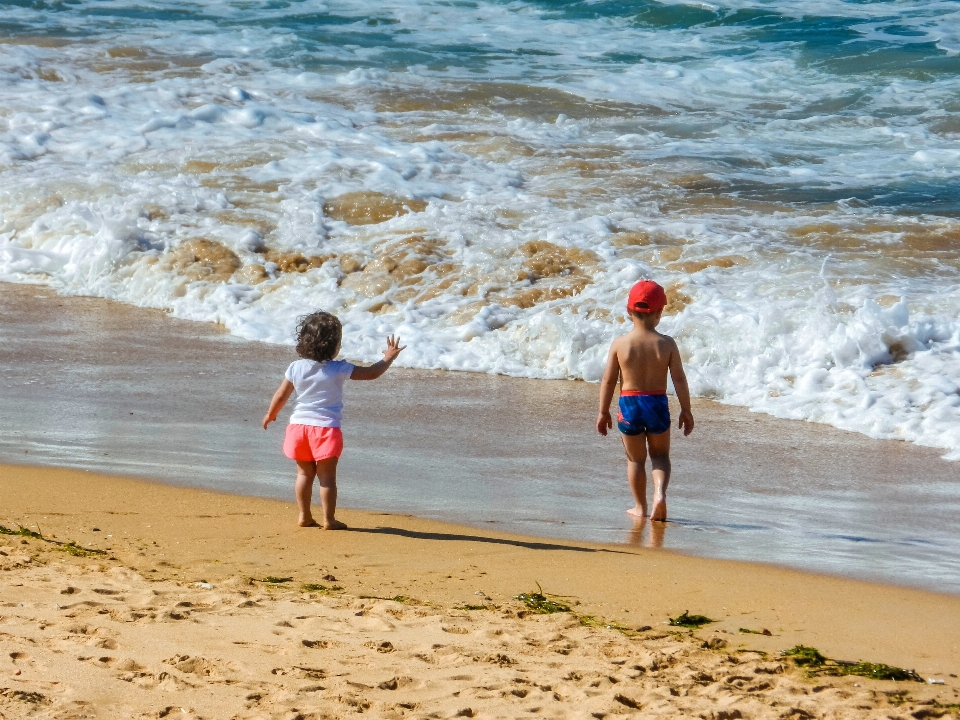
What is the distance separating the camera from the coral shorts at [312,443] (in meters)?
5.05

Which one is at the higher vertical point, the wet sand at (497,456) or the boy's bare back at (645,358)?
A: the boy's bare back at (645,358)

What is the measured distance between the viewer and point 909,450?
6938 millimetres

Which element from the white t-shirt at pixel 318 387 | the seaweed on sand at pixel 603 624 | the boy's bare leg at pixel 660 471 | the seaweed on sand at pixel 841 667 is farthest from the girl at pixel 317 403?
the seaweed on sand at pixel 841 667

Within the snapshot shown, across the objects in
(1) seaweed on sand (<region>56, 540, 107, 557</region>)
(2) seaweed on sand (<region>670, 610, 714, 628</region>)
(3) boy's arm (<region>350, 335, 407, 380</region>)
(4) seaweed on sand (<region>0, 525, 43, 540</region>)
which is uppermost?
(3) boy's arm (<region>350, 335, 407, 380</region>)

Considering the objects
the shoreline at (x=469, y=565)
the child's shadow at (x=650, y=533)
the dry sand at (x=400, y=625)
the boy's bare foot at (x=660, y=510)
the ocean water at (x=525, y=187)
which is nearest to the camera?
the dry sand at (x=400, y=625)

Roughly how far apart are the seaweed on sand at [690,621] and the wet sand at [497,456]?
33.5 inches

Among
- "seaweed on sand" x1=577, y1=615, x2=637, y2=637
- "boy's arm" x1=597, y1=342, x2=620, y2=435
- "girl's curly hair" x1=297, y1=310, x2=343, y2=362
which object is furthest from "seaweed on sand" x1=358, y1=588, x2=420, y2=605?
"boy's arm" x1=597, y1=342, x2=620, y2=435

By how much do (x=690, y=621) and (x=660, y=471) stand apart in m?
1.56

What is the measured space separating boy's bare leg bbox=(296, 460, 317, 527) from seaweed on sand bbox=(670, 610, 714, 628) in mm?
1682

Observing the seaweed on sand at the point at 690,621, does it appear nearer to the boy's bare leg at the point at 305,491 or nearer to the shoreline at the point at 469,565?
the shoreline at the point at 469,565

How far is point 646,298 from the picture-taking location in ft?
18.2

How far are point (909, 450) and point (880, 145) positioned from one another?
29.3 ft

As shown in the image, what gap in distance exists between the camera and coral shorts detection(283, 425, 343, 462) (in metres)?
5.05

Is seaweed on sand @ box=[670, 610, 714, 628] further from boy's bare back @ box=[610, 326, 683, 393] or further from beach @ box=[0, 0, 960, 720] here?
boy's bare back @ box=[610, 326, 683, 393]
